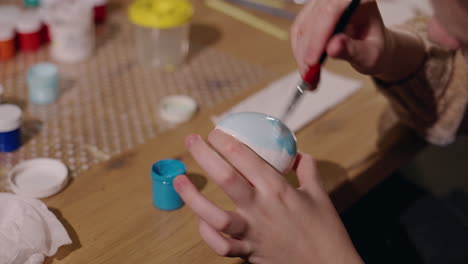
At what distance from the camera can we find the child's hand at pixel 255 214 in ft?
1.78

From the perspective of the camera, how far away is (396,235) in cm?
90

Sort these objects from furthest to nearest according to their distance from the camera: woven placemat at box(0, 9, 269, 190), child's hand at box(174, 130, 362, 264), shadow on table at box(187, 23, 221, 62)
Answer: shadow on table at box(187, 23, 221, 62) → woven placemat at box(0, 9, 269, 190) → child's hand at box(174, 130, 362, 264)

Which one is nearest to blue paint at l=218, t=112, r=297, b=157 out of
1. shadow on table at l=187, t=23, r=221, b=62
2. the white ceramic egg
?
the white ceramic egg

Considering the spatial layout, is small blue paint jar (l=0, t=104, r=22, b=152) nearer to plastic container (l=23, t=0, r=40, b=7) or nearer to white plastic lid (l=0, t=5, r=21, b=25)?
white plastic lid (l=0, t=5, r=21, b=25)

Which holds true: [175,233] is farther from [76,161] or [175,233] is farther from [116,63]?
[116,63]

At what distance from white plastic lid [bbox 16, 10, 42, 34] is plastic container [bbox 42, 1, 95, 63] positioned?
0.07ft

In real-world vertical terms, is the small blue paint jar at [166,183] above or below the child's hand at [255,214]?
below

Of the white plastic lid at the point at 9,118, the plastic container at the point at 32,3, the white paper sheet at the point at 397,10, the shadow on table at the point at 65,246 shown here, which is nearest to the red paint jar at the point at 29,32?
the plastic container at the point at 32,3

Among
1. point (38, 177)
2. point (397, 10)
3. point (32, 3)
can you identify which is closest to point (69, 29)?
point (32, 3)

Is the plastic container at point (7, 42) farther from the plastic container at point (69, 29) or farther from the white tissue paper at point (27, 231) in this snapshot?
the white tissue paper at point (27, 231)

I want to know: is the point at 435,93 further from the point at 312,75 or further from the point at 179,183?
the point at 179,183

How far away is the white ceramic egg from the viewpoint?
58 centimetres

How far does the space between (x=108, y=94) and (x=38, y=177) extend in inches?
9.9

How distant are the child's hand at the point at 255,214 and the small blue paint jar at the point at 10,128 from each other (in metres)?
0.32
